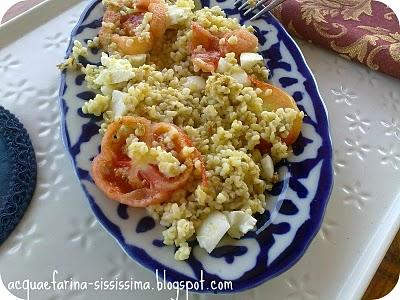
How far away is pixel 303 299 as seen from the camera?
1254 mm

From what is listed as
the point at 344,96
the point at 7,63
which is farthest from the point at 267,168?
the point at 7,63

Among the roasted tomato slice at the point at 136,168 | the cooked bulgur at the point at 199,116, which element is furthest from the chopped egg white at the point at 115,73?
the roasted tomato slice at the point at 136,168

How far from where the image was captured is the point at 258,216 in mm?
1251

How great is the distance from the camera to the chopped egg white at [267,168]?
4.28 ft

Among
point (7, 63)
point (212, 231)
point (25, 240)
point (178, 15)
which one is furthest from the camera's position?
point (7, 63)

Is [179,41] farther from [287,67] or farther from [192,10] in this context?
[287,67]

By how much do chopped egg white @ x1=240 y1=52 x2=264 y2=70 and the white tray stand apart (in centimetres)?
27

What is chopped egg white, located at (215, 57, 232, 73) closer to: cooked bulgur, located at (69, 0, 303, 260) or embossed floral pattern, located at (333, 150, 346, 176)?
cooked bulgur, located at (69, 0, 303, 260)

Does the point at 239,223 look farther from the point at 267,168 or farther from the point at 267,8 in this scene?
the point at 267,8

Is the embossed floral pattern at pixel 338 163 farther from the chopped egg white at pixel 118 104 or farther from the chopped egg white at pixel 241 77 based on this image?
the chopped egg white at pixel 118 104

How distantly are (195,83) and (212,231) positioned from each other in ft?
1.38

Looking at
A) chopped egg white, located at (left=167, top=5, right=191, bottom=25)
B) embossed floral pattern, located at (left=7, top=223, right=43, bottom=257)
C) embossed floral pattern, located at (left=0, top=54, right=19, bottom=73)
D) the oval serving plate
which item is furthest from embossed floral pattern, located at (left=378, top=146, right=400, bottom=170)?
embossed floral pattern, located at (left=0, top=54, right=19, bottom=73)

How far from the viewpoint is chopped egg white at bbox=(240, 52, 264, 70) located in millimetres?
1462

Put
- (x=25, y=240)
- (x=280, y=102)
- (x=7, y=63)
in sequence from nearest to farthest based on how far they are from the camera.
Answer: (x=25, y=240) < (x=280, y=102) < (x=7, y=63)
